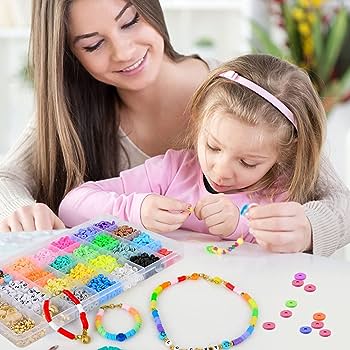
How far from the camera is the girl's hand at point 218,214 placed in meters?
1.28

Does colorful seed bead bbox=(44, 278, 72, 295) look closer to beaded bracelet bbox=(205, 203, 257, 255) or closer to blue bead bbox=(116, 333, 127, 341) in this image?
blue bead bbox=(116, 333, 127, 341)

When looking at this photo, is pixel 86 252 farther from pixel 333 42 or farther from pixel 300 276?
pixel 333 42

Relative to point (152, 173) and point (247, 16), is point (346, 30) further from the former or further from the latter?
point (152, 173)

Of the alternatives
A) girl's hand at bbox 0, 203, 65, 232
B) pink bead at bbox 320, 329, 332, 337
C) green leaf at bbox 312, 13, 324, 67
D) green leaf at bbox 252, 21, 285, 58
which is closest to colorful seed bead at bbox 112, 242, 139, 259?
A: girl's hand at bbox 0, 203, 65, 232

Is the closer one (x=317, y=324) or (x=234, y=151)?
(x=317, y=324)

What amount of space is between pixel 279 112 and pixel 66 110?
1.73 ft

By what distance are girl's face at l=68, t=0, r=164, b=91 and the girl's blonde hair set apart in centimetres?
21

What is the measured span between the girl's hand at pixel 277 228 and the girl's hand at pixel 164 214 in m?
0.12

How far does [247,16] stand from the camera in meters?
3.68

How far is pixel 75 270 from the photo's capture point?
1106 mm

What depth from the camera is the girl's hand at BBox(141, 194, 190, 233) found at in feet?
4.18

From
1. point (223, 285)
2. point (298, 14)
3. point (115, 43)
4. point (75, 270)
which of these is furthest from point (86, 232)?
point (298, 14)

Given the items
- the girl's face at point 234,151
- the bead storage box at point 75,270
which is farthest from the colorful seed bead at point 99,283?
the girl's face at point 234,151

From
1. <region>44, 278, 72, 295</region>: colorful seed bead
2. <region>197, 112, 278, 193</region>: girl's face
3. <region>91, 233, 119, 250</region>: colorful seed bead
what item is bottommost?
<region>91, 233, 119, 250</region>: colorful seed bead
